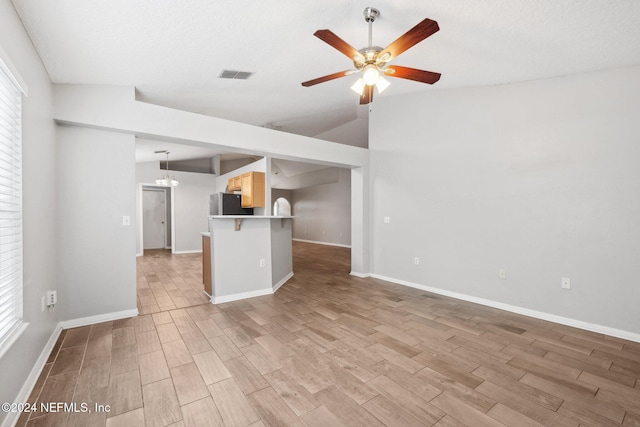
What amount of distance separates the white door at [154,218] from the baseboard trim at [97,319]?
6.20m

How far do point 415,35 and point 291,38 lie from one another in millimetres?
1325

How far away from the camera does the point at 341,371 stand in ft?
6.79

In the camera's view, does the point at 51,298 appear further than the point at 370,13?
Yes

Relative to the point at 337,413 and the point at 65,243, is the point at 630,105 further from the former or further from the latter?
the point at 65,243

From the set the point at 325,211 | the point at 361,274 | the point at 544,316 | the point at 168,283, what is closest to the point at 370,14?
the point at 544,316

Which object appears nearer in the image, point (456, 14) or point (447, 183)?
point (456, 14)

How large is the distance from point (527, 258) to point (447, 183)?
4.53ft

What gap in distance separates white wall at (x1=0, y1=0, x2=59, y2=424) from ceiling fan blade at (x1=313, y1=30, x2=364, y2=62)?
1.85m

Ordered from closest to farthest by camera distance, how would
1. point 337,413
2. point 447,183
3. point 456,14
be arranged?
point 337,413, point 456,14, point 447,183

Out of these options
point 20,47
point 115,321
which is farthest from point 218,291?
point 20,47

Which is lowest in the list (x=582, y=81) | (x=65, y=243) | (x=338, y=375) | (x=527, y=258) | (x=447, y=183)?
(x=338, y=375)

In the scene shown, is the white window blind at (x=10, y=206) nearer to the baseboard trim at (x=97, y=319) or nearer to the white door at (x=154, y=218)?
the baseboard trim at (x=97, y=319)

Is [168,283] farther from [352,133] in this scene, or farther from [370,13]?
[352,133]

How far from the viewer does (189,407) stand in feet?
5.51
